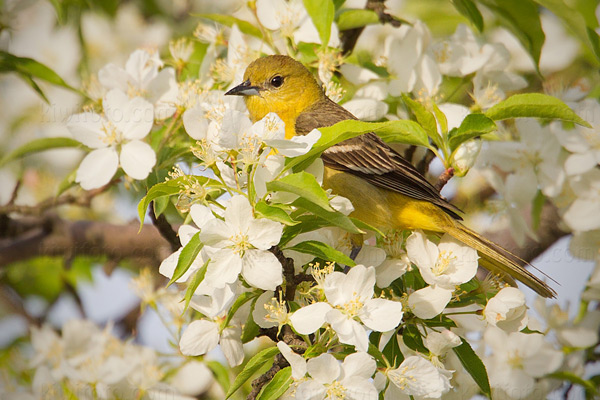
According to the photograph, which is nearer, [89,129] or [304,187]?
[304,187]

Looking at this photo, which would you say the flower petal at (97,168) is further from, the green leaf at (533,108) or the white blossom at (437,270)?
the green leaf at (533,108)

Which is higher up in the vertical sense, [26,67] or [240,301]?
[26,67]

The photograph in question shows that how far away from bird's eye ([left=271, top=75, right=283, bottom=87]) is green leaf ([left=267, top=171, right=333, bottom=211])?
176 cm

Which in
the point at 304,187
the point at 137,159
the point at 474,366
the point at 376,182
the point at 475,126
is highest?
the point at 304,187

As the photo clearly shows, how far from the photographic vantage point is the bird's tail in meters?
2.96

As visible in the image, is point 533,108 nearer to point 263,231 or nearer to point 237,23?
point 263,231

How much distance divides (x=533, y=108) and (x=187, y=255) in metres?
1.50

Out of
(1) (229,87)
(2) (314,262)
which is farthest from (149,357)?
(1) (229,87)

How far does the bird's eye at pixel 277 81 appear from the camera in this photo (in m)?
3.74

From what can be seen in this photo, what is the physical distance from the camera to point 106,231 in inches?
184

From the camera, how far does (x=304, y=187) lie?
203 cm

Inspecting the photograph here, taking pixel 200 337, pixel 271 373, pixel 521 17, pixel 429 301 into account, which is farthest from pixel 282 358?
pixel 521 17

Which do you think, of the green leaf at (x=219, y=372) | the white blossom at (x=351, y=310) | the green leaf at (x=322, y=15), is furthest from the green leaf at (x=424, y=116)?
the green leaf at (x=219, y=372)

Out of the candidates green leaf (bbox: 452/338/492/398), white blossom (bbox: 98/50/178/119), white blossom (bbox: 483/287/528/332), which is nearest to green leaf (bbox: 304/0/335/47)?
white blossom (bbox: 98/50/178/119)
